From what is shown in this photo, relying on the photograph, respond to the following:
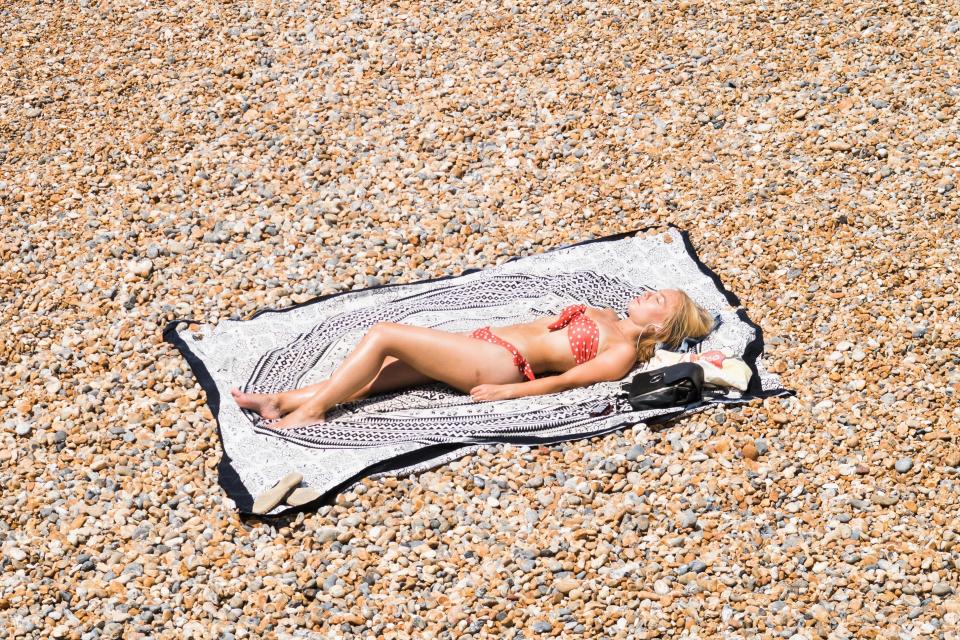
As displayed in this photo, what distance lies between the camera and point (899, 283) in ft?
21.2

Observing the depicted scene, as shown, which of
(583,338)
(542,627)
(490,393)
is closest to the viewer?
(542,627)

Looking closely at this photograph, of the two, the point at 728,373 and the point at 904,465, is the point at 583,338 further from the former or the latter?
the point at 904,465

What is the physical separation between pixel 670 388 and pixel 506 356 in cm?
91

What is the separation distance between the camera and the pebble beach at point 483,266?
4.77m

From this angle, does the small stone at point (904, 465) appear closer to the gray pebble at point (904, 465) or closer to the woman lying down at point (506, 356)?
the gray pebble at point (904, 465)

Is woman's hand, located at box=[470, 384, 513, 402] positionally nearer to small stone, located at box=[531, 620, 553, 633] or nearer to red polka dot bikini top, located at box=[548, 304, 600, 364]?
red polka dot bikini top, located at box=[548, 304, 600, 364]

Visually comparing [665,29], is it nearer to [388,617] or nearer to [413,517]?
[413,517]

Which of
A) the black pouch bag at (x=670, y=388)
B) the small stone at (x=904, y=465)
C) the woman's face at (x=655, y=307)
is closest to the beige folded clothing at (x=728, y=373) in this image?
the black pouch bag at (x=670, y=388)

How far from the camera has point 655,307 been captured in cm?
603

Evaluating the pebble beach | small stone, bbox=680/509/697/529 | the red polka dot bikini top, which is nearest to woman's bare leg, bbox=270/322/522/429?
the red polka dot bikini top

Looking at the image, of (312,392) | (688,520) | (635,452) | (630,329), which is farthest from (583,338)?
(312,392)

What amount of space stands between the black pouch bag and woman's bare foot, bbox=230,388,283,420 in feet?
6.25

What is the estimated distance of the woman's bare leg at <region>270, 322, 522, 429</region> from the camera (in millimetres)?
5625

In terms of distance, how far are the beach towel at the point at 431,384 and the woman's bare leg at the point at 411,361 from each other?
0.40ft
